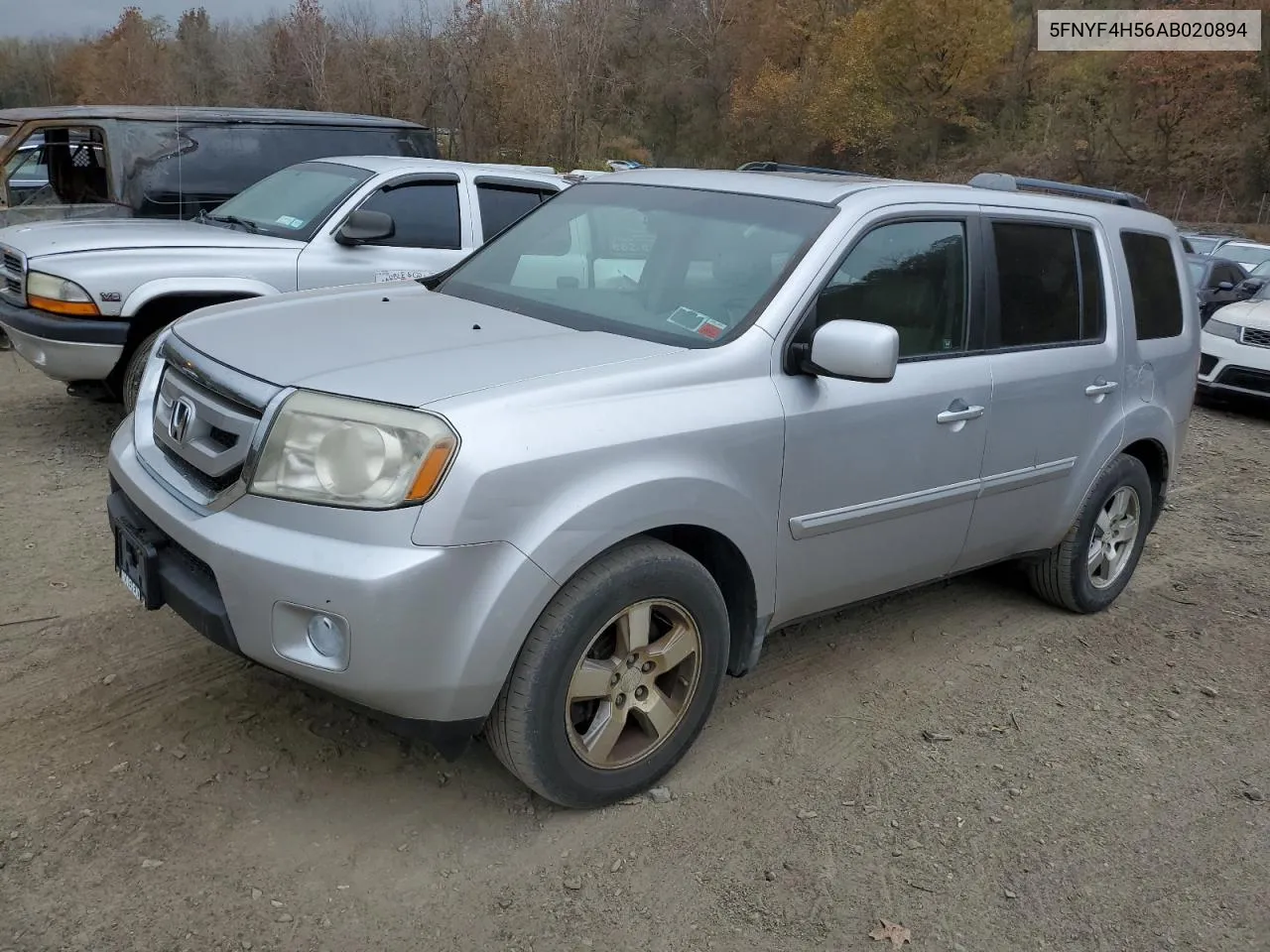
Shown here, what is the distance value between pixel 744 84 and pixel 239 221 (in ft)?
197

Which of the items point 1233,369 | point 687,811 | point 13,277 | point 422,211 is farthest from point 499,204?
point 1233,369

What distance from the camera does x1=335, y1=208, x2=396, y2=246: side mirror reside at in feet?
20.7

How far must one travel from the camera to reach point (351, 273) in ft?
21.4

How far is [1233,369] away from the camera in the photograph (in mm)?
10328

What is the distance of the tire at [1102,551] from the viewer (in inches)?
183

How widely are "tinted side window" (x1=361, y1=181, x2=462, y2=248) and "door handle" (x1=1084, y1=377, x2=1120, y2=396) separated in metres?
4.17

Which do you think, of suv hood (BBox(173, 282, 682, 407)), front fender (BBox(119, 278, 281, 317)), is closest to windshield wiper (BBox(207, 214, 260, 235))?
front fender (BBox(119, 278, 281, 317))

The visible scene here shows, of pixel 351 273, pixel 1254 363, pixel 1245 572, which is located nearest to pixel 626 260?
pixel 351 273

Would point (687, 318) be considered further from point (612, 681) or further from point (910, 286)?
point (612, 681)

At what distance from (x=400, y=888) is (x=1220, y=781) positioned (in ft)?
8.88

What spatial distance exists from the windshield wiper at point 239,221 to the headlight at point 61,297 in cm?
116

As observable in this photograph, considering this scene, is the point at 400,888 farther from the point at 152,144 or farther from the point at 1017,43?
the point at 1017,43

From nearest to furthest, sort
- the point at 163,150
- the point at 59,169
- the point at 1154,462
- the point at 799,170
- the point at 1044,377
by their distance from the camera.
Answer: the point at 1044,377 → the point at 799,170 → the point at 1154,462 → the point at 163,150 → the point at 59,169

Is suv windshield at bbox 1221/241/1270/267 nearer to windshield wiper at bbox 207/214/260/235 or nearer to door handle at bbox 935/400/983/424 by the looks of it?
door handle at bbox 935/400/983/424
